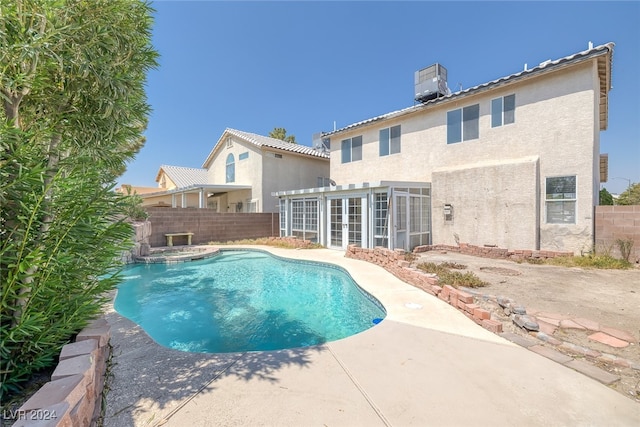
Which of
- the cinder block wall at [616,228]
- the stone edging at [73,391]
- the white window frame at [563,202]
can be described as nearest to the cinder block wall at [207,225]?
Result: the stone edging at [73,391]

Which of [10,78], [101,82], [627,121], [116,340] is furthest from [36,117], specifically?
[627,121]

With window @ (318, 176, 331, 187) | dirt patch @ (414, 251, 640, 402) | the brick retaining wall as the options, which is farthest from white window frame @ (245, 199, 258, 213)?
dirt patch @ (414, 251, 640, 402)

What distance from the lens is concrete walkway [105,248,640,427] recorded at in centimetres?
249

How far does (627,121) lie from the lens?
12836 millimetres

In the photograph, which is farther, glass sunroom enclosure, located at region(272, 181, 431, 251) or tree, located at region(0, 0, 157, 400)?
glass sunroom enclosure, located at region(272, 181, 431, 251)

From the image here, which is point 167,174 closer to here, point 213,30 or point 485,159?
point 213,30

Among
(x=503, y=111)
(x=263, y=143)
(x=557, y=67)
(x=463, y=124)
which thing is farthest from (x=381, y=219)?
(x=263, y=143)

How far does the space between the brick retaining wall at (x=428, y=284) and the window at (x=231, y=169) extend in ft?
49.8

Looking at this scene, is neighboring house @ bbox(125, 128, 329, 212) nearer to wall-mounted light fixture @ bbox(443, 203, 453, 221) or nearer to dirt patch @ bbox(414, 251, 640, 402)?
wall-mounted light fixture @ bbox(443, 203, 453, 221)

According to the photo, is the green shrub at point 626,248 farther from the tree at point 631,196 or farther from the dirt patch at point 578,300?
the tree at point 631,196

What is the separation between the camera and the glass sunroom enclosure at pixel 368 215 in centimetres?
1182

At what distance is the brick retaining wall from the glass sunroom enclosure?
1579mm

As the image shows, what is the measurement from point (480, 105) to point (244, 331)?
1332cm

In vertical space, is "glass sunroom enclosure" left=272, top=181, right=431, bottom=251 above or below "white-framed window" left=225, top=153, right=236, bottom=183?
below
